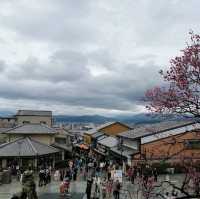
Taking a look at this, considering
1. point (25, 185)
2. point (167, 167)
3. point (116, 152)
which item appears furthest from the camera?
point (116, 152)

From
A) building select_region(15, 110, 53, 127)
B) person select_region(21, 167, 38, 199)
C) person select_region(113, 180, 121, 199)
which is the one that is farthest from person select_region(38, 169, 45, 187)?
building select_region(15, 110, 53, 127)

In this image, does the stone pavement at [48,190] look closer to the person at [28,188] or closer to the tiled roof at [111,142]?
the person at [28,188]

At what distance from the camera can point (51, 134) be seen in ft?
177

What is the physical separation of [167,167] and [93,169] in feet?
27.1

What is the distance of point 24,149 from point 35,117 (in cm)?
4006

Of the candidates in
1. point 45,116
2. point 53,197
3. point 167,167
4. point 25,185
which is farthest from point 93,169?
point 45,116

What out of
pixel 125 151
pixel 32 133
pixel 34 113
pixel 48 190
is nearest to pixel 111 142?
pixel 32 133

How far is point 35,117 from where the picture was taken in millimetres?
83000

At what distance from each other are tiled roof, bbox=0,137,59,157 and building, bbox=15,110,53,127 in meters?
36.3

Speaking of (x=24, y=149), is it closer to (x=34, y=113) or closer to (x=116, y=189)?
(x=116, y=189)

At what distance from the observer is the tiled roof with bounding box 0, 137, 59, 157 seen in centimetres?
4222

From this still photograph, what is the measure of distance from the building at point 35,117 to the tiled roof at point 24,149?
36266 millimetres

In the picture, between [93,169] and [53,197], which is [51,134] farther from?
[53,197]

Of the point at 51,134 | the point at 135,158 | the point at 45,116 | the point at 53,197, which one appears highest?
the point at 45,116
